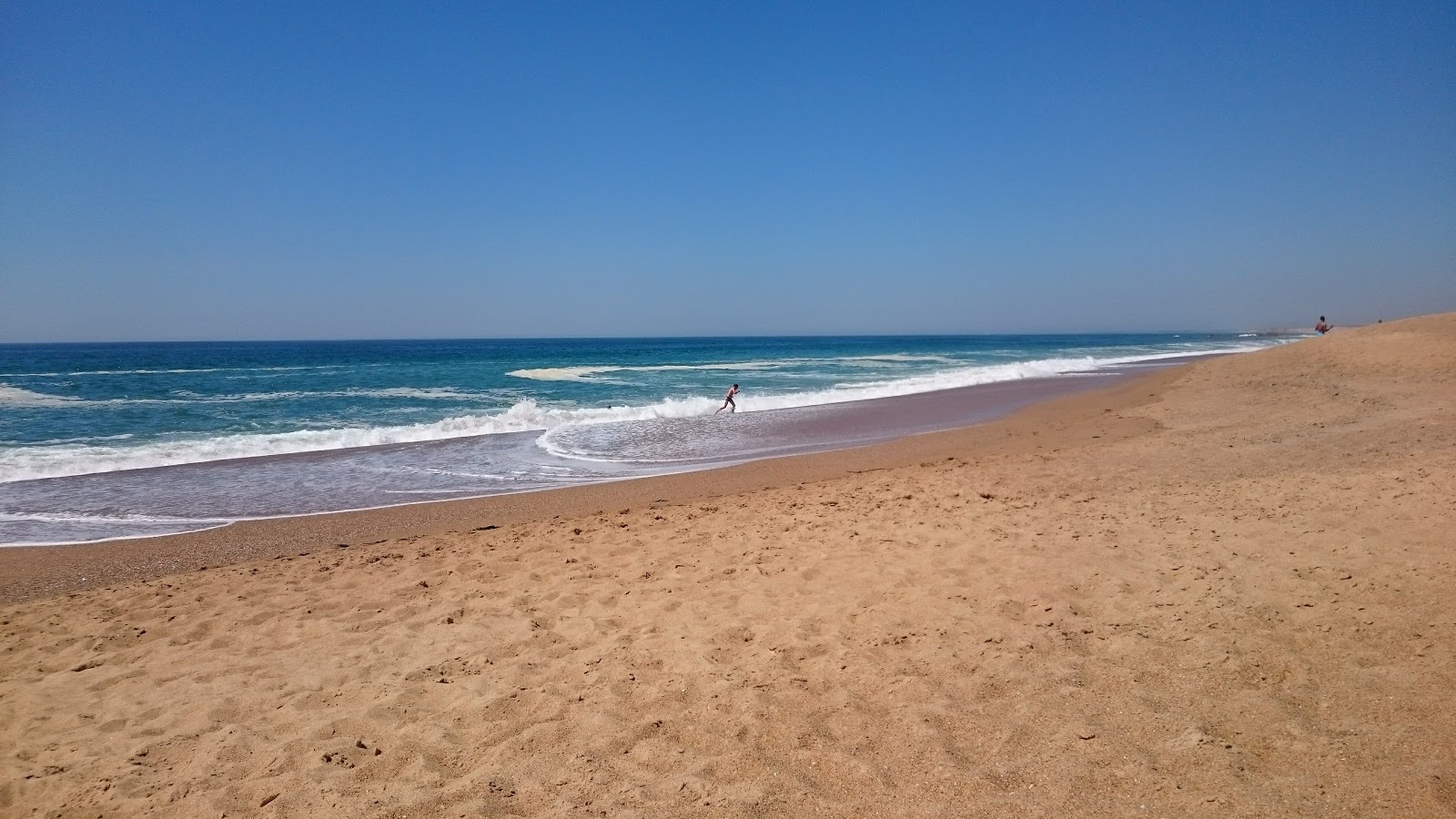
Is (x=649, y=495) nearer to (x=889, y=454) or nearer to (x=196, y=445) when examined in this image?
(x=889, y=454)

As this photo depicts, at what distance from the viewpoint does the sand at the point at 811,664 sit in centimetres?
324

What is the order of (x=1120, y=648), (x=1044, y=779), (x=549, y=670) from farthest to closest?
1. (x=549, y=670)
2. (x=1120, y=648)
3. (x=1044, y=779)

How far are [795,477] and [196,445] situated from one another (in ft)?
42.5

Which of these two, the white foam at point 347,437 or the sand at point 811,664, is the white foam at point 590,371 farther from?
the sand at point 811,664

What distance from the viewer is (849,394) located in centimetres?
2594

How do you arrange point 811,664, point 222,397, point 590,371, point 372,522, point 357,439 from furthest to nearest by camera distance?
point 590,371 < point 222,397 < point 357,439 < point 372,522 < point 811,664

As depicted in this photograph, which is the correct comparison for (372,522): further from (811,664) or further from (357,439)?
(357,439)

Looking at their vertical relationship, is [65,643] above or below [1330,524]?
below

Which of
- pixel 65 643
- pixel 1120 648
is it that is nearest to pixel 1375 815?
pixel 1120 648

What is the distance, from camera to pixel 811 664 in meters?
4.36

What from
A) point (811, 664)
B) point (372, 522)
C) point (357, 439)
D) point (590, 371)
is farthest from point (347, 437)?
point (590, 371)

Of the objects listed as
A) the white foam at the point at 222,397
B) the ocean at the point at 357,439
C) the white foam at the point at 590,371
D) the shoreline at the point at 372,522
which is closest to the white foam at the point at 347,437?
the ocean at the point at 357,439

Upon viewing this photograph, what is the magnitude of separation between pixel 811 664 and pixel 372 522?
6.85 metres

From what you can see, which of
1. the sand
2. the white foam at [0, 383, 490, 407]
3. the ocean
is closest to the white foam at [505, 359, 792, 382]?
the ocean
